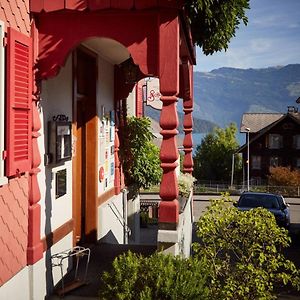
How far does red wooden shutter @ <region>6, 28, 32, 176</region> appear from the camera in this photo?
16.9 feet

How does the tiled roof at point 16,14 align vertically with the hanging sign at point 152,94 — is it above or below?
below

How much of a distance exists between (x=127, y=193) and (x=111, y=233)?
2.05m

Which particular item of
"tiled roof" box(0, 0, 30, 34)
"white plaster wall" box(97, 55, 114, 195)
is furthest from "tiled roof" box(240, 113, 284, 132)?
"tiled roof" box(0, 0, 30, 34)

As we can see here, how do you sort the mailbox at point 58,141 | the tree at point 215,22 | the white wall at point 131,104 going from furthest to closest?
the white wall at point 131,104 < the tree at point 215,22 < the mailbox at point 58,141

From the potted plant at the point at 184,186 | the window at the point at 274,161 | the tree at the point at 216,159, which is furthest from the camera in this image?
the tree at the point at 216,159

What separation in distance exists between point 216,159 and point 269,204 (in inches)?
1460

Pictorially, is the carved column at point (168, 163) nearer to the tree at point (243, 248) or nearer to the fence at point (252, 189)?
the tree at point (243, 248)

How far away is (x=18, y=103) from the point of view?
545 cm

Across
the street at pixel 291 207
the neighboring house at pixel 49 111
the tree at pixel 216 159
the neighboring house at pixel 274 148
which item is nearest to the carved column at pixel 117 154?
the neighboring house at pixel 49 111

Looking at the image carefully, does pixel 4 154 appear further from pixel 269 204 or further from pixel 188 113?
pixel 269 204

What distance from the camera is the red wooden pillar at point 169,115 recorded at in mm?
5805

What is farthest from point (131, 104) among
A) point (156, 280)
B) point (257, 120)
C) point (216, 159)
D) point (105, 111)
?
point (257, 120)

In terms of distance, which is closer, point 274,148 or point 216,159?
point 274,148

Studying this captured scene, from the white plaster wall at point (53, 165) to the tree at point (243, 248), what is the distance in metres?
2.12
